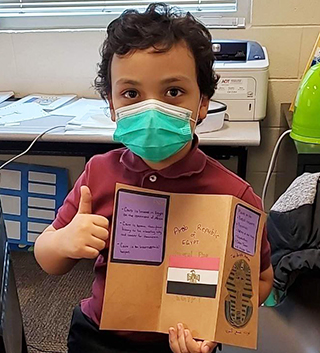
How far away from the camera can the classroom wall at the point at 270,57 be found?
6.65 feet

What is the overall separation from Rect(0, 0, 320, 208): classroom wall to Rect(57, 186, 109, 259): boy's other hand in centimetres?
125

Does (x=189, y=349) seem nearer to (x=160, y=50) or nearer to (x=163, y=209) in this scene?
(x=163, y=209)

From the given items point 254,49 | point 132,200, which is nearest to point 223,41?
point 254,49

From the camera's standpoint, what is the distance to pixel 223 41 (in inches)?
76.9

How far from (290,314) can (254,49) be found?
1.11 m

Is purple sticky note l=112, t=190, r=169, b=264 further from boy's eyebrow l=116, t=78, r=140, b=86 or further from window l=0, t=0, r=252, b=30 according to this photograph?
window l=0, t=0, r=252, b=30

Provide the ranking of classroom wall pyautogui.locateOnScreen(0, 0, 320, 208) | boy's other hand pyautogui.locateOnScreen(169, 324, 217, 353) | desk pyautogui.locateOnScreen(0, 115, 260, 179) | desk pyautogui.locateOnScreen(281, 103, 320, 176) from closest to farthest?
boy's other hand pyautogui.locateOnScreen(169, 324, 217, 353)
desk pyautogui.locateOnScreen(281, 103, 320, 176)
desk pyautogui.locateOnScreen(0, 115, 260, 179)
classroom wall pyautogui.locateOnScreen(0, 0, 320, 208)

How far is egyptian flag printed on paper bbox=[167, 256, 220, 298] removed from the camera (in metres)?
0.82

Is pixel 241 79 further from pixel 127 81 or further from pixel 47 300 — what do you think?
pixel 47 300

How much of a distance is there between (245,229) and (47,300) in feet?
4.79

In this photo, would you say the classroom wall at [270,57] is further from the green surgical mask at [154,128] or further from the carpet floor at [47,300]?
the green surgical mask at [154,128]

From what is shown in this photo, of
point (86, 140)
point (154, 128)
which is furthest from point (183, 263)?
point (86, 140)

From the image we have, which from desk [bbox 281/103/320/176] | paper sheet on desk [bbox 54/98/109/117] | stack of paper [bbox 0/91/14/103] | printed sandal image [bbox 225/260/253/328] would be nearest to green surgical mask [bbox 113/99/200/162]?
printed sandal image [bbox 225/260/253/328]

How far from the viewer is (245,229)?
84 centimetres
